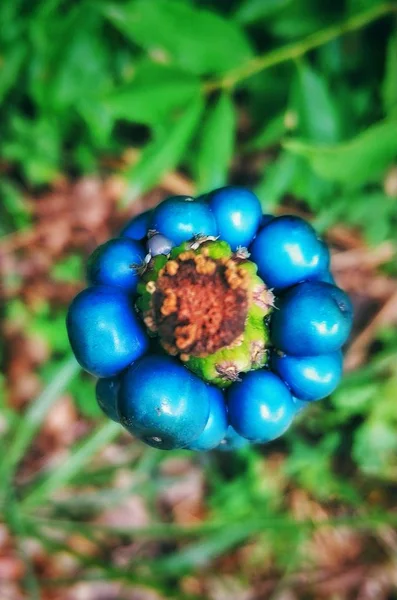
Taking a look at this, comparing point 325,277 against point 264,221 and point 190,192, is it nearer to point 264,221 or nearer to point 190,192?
point 264,221

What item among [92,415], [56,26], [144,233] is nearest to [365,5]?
[56,26]

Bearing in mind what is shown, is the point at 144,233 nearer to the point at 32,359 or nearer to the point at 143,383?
the point at 143,383

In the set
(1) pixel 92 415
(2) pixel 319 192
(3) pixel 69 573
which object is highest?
(2) pixel 319 192

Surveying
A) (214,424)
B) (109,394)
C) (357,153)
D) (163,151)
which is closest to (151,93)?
(163,151)

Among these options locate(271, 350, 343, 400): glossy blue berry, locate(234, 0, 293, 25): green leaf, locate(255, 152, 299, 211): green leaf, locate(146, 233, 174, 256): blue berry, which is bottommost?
locate(255, 152, 299, 211): green leaf

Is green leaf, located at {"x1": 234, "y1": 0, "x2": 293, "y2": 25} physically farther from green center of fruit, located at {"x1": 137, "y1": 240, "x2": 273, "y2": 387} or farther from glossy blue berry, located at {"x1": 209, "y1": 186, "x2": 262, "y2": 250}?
green center of fruit, located at {"x1": 137, "y1": 240, "x2": 273, "y2": 387}

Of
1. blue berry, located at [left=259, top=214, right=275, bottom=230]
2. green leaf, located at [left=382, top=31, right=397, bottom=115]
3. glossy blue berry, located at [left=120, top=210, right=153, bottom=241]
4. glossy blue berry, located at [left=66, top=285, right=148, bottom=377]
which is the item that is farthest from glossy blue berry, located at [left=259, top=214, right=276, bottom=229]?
green leaf, located at [left=382, top=31, right=397, bottom=115]
